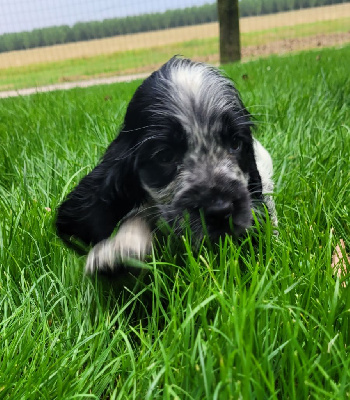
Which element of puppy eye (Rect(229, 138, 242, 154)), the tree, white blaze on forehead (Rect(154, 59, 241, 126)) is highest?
white blaze on forehead (Rect(154, 59, 241, 126))

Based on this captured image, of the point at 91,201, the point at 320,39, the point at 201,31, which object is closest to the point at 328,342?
the point at 91,201

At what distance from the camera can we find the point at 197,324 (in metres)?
1.06

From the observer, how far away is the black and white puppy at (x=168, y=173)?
130 cm

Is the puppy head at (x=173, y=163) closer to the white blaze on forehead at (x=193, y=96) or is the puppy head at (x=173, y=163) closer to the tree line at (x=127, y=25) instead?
the white blaze on forehead at (x=193, y=96)

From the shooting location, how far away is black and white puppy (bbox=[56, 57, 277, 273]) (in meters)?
1.30

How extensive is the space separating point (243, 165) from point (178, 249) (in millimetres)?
377

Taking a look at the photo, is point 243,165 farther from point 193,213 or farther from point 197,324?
point 197,324

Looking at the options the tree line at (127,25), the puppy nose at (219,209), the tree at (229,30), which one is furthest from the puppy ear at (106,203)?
the tree line at (127,25)

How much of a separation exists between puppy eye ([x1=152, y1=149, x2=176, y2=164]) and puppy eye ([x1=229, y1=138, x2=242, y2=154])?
19cm

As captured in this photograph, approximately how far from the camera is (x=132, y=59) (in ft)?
37.1

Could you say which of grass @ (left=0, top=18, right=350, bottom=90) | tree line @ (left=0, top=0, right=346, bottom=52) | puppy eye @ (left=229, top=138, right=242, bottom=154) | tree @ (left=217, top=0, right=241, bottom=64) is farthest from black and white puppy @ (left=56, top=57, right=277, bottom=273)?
tree line @ (left=0, top=0, right=346, bottom=52)

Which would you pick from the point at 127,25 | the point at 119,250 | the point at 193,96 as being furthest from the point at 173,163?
the point at 127,25

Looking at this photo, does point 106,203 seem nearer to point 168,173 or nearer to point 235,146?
point 168,173

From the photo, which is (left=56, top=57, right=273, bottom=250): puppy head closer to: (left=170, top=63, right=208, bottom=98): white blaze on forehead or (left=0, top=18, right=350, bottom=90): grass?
(left=170, top=63, right=208, bottom=98): white blaze on forehead
